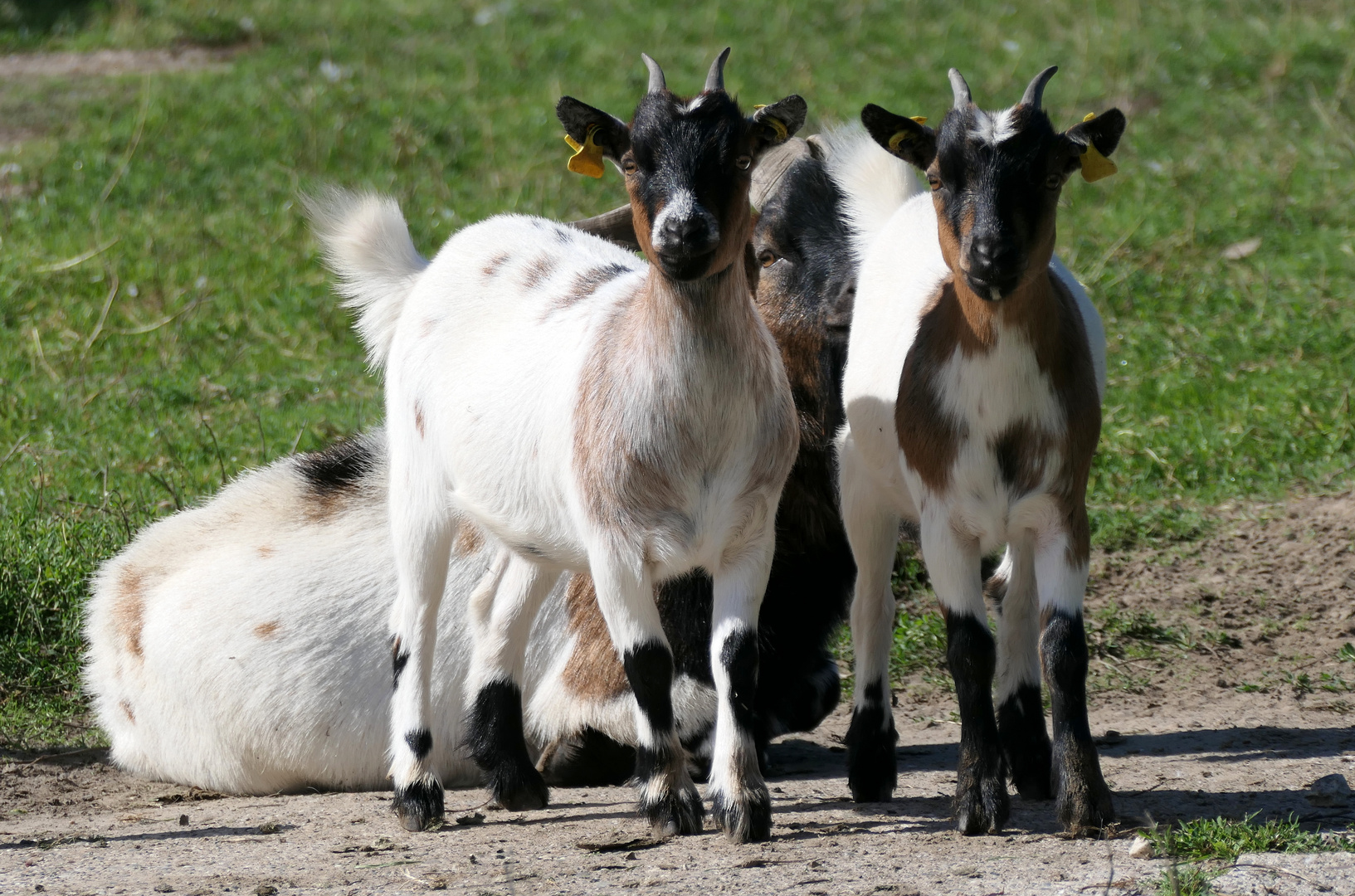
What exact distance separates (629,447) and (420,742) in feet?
4.21

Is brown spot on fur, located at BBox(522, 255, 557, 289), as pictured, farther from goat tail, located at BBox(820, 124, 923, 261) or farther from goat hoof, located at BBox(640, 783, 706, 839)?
goat hoof, located at BBox(640, 783, 706, 839)

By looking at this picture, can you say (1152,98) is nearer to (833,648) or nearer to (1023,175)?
(833,648)

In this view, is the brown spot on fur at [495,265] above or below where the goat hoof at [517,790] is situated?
above

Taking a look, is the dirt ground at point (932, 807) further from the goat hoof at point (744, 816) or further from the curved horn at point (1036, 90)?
the curved horn at point (1036, 90)

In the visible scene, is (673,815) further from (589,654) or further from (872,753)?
(589,654)

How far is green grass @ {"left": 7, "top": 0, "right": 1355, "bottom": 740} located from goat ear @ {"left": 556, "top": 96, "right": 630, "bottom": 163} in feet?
9.56

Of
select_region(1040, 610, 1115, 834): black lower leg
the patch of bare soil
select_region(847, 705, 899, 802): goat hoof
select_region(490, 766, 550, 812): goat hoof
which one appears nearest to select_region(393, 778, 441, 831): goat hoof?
select_region(490, 766, 550, 812): goat hoof

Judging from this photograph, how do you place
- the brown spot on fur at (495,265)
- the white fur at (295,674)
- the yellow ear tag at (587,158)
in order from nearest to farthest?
the yellow ear tag at (587,158) < the brown spot on fur at (495,265) < the white fur at (295,674)

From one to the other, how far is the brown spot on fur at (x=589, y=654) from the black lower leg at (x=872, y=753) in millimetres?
802

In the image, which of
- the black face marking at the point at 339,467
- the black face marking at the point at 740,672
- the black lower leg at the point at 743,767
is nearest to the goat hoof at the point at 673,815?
the black lower leg at the point at 743,767

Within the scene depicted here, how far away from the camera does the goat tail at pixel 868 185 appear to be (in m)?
5.56

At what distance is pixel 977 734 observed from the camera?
13.6ft

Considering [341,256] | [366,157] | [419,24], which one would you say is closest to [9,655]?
[341,256]

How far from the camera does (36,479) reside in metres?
7.21
